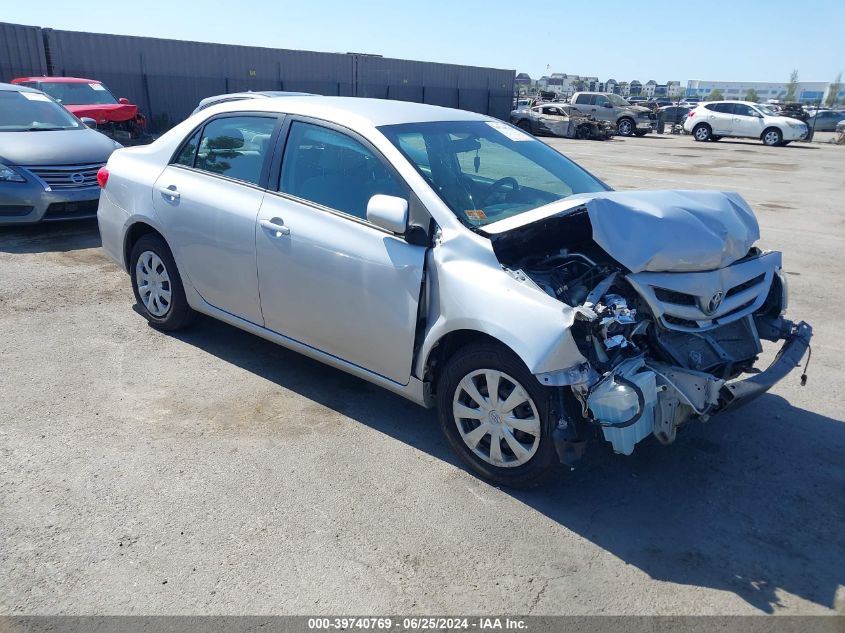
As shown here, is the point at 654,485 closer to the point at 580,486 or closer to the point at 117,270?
the point at 580,486

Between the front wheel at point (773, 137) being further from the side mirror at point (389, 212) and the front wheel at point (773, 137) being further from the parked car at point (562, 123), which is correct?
the side mirror at point (389, 212)

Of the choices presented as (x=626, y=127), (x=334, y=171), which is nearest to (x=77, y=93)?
(x=334, y=171)

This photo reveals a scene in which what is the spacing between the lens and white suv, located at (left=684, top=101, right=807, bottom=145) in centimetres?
2838

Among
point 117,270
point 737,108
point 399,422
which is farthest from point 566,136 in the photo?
point 399,422

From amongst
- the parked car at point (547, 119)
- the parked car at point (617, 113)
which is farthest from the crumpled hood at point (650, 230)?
the parked car at point (617, 113)

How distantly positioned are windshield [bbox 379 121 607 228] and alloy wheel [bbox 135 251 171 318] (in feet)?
7.46

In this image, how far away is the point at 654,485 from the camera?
3.75 m

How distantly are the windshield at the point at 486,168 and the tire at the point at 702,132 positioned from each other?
2886 centimetres

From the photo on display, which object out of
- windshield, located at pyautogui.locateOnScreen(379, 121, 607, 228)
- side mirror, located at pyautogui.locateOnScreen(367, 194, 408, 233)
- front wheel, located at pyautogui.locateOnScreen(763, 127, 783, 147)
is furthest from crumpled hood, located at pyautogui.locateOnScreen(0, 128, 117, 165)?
front wheel, located at pyautogui.locateOnScreen(763, 127, 783, 147)

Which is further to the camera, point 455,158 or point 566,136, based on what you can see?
point 566,136

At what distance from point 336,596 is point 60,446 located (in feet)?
6.59

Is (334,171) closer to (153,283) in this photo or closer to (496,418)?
(496,418)

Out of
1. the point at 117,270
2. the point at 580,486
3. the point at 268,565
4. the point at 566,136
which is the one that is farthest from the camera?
the point at 566,136

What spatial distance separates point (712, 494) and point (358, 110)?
3.02m
